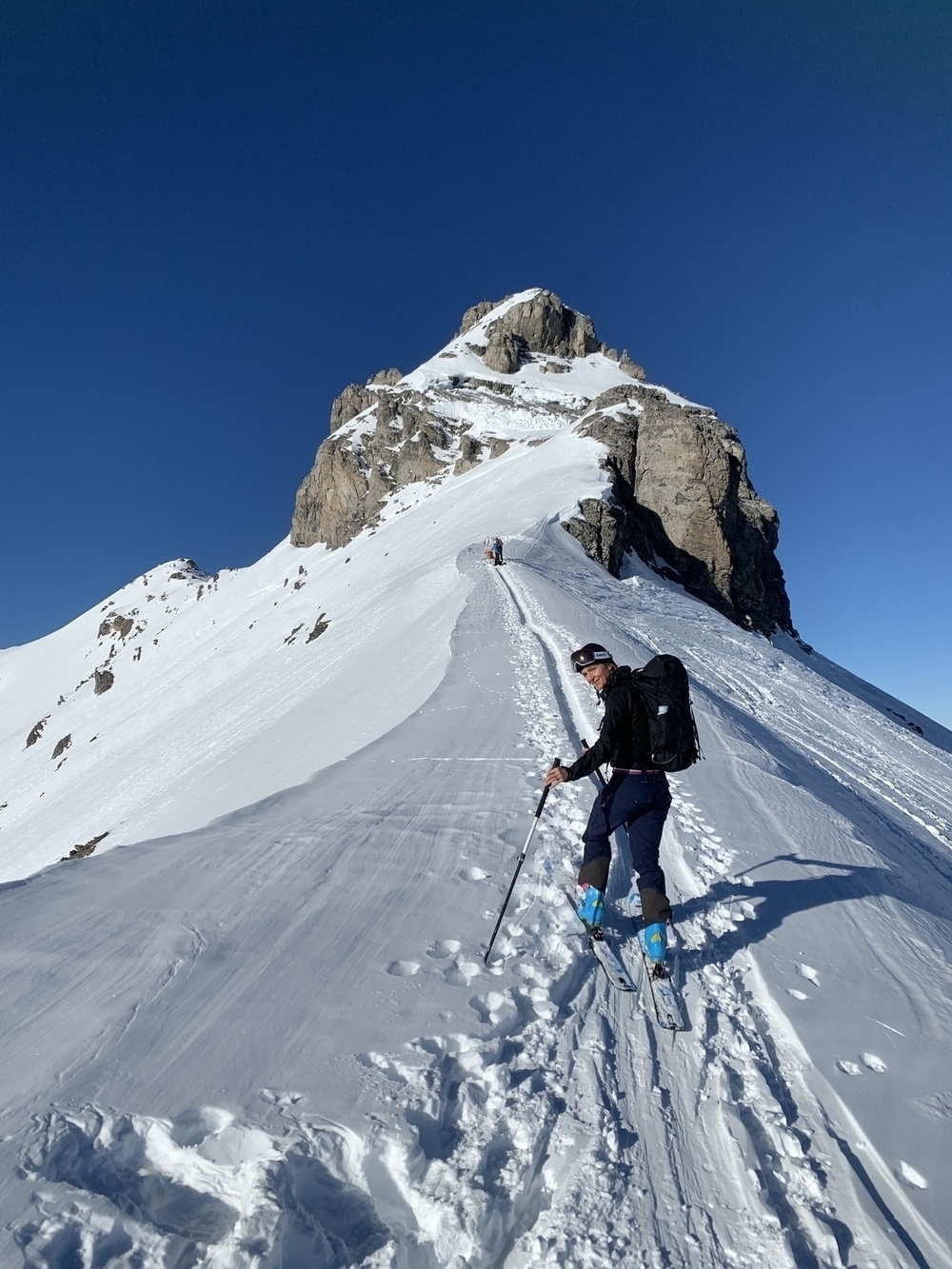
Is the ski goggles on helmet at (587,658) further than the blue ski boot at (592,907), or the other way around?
the ski goggles on helmet at (587,658)

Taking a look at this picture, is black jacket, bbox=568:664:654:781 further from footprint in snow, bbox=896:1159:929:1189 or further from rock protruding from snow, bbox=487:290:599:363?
rock protruding from snow, bbox=487:290:599:363

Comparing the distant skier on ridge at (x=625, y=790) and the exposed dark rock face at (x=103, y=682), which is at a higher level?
the distant skier on ridge at (x=625, y=790)

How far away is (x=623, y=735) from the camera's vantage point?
12.3ft

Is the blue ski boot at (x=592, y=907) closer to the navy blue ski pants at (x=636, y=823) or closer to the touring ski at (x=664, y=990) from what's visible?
the navy blue ski pants at (x=636, y=823)

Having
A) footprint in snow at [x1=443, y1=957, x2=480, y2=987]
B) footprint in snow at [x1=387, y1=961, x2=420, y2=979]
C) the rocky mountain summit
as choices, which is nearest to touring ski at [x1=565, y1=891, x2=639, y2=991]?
footprint in snow at [x1=443, y1=957, x2=480, y2=987]

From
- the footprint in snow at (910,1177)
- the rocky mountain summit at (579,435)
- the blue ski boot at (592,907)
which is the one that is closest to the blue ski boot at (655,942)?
the blue ski boot at (592,907)

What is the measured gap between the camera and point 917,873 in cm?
608

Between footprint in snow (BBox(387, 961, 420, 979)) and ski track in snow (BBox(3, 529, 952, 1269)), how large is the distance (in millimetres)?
16

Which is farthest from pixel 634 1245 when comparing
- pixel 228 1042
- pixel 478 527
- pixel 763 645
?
pixel 478 527

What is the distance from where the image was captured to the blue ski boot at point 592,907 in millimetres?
3812

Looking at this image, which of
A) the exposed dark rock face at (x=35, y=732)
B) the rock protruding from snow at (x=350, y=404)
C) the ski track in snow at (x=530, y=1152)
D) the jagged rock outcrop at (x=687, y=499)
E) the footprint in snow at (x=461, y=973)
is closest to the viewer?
the ski track in snow at (x=530, y=1152)

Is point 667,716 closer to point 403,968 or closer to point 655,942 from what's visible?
point 655,942

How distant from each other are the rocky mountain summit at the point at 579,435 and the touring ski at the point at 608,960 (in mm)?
27435

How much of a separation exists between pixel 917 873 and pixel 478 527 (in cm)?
2916
